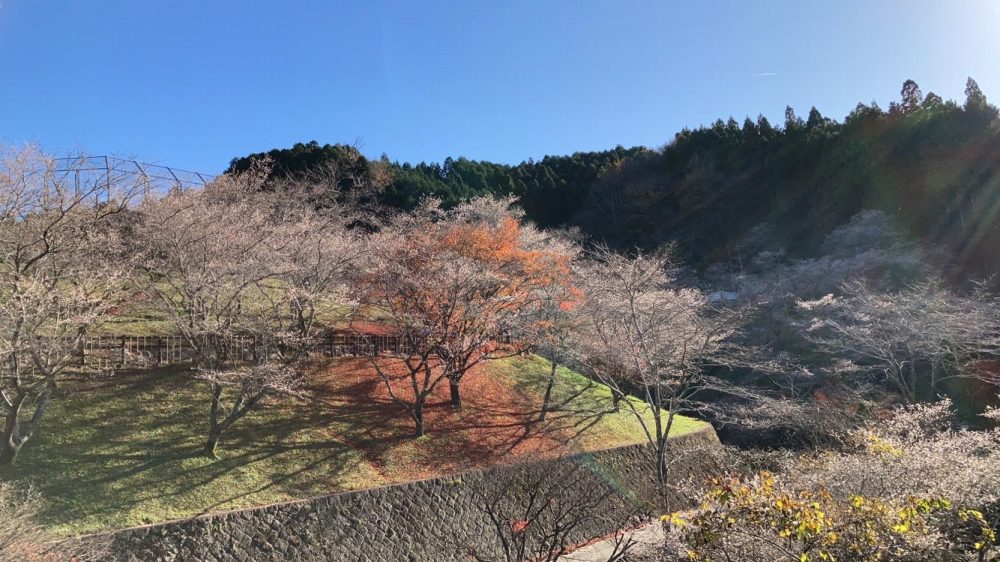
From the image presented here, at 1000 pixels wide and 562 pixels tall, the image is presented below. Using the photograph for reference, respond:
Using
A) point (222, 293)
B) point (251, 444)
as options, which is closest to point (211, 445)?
point (251, 444)

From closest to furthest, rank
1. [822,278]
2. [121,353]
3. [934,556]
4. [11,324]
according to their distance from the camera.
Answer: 1. [934,556]
2. [11,324]
3. [121,353]
4. [822,278]

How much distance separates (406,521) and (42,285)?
7.65 metres

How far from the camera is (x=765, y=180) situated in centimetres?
4728

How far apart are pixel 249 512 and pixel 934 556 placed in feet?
30.8

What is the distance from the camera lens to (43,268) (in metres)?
10.3

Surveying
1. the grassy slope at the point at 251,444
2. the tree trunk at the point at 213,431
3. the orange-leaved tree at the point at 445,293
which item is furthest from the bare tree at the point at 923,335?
the tree trunk at the point at 213,431

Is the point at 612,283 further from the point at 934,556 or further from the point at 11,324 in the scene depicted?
the point at 11,324

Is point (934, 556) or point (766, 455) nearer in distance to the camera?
point (934, 556)

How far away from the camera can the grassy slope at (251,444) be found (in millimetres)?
→ 9344

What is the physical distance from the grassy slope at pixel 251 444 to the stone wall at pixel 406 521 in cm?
50

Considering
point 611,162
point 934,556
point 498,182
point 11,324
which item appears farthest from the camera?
point 611,162

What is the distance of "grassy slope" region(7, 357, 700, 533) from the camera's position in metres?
9.34

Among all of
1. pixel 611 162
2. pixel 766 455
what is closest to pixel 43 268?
Result: pixel 766 455

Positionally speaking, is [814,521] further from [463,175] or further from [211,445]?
[463,175]
